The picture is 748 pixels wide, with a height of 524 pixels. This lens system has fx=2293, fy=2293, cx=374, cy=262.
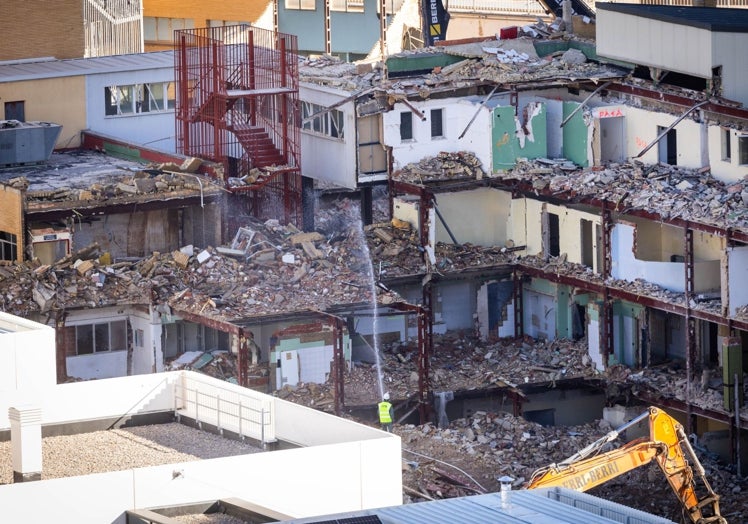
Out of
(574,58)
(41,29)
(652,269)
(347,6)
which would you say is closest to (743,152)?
(652,269)

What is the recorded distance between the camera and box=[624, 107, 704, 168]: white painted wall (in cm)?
6219

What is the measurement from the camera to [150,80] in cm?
7175

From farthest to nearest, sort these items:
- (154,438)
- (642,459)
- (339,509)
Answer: (642,459) < (154,438) < (339,509)

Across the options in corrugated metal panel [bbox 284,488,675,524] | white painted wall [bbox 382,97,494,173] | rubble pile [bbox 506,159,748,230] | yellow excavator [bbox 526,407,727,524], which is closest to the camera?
corrugated metal panel [bbox 284,488,675,524]

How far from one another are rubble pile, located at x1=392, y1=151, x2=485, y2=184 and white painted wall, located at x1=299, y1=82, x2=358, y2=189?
1671 millimetres

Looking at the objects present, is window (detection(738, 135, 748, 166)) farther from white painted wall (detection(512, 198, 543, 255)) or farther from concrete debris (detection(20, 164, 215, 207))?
concrete debris (detection(20, 164, 215, 207))

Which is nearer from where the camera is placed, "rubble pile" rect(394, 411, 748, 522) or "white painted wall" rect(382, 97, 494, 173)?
"rubble pile" rect(394, 411, 748, 522)

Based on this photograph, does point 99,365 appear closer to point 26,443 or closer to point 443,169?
point 443,169

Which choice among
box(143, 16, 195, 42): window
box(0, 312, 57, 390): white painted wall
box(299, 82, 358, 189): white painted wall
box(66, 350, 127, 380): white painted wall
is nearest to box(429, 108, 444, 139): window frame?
box(299, 82, 358, 189): white painted wall

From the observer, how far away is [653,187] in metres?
61.0

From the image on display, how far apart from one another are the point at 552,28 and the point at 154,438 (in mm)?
35371

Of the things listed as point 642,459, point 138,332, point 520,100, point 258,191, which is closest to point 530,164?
point 520,100

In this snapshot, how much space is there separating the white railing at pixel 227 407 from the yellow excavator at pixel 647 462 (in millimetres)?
10268

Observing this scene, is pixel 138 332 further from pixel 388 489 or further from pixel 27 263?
pixel 388 489
